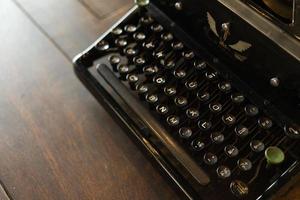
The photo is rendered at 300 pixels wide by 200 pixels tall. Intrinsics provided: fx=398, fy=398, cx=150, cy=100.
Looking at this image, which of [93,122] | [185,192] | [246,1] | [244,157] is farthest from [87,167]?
[246,1]

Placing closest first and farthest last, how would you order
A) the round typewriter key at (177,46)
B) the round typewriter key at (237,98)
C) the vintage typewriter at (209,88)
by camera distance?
1. the vintage typewriter at (209,88)
2. the round typewriter key at (237,98)
3. the round typewriter key at (177,46)

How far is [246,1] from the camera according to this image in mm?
772

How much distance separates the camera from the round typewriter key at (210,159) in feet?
2.71

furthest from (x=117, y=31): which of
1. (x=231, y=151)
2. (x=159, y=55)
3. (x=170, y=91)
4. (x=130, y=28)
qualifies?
(x=231, y=151)

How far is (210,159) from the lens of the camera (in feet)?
2.72

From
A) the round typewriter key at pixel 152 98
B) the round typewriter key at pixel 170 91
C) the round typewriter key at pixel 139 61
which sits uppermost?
the round typewriter key at pixel 139 61

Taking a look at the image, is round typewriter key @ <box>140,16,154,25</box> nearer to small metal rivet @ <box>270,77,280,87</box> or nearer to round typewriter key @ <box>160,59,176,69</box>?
round typewriter key @ <box>160,59,176,69</box>

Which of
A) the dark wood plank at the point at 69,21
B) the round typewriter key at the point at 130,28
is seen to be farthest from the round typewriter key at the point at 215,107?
the dark wood plank at the point at 69,21

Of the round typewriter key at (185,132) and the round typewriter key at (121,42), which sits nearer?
the round typewriter key at (185,132)

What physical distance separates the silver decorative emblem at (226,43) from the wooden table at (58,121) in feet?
1.03

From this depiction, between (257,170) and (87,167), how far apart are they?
0.38 m

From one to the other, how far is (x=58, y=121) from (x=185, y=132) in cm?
33

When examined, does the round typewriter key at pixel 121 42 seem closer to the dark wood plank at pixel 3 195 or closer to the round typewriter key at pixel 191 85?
the round typewriter key at pixel 191 85

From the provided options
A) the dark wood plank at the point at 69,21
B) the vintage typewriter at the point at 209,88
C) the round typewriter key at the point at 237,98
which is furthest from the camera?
the dark wood plank at the point at 69,21
